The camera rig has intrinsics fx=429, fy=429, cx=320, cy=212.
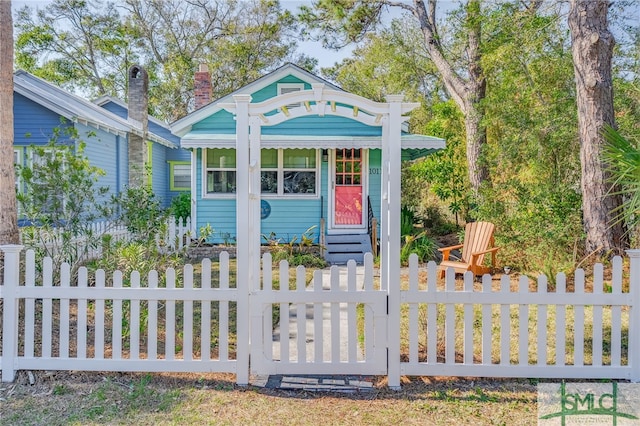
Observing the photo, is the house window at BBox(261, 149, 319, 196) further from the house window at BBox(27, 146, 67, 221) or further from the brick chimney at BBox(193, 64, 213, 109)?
the house window at BBox(27, 146, 67, 221)

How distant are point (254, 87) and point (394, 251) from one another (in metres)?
9.68

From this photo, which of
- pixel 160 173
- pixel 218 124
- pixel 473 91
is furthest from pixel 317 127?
pixel 160 173

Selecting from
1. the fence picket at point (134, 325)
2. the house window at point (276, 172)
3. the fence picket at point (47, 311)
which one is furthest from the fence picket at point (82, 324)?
the house window at point (276, 172)

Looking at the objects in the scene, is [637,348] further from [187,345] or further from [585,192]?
[585,192]

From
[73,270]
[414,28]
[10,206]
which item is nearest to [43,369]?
[73,270]

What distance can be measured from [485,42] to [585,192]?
5.12 m

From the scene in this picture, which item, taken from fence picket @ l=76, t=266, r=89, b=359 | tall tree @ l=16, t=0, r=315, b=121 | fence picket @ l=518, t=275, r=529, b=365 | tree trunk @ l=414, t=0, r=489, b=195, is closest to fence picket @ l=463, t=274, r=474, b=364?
fence picket @ l=518, t=275, r=529, b=365

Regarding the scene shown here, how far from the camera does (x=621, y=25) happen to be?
893cm

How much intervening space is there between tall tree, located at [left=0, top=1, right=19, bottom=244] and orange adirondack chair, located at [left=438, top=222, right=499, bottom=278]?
6.08m

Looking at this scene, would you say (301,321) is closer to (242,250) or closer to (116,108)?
(242,250)

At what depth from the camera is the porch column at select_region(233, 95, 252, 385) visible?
3.35m

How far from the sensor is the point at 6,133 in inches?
211

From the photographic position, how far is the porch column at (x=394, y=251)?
3336 millimetres

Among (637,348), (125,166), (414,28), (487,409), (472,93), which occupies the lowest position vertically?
(487,409)
